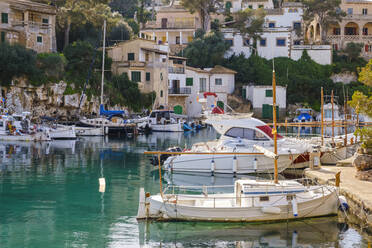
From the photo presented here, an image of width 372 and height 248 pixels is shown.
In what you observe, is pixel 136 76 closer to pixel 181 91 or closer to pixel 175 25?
pixel 181 91

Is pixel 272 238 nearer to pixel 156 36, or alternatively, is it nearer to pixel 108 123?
pixel 108 123

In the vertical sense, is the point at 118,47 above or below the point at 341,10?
below

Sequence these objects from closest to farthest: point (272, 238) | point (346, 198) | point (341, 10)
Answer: point (272, 238) < point (346, 198) < point (341, 10)

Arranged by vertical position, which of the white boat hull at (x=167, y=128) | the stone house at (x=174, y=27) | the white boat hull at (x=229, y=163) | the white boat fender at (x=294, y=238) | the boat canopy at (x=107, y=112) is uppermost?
the stone house at (x=174, y=27)

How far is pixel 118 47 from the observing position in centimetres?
6919

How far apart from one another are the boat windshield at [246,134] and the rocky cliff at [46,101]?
30.0 meters

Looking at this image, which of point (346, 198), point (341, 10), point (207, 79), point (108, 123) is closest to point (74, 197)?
point (346, 198)

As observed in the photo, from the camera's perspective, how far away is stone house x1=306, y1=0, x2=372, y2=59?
8175 centimetres

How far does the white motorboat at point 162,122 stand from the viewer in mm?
63688

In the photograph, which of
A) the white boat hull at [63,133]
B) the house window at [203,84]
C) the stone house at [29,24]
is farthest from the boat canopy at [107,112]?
the house window at [203,84]

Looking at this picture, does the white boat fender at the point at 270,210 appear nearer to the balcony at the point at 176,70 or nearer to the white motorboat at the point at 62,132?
the white motorboat at the point at 62,132

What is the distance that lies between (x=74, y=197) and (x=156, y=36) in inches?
2269

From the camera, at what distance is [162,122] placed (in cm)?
6438

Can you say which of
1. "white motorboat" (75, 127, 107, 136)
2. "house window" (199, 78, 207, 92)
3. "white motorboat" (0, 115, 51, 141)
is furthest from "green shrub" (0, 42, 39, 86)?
"house window" (199, 78, 207, 92)
